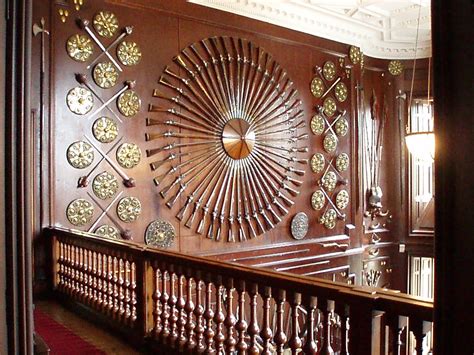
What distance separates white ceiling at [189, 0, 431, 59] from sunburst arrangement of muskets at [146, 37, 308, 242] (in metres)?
0.53

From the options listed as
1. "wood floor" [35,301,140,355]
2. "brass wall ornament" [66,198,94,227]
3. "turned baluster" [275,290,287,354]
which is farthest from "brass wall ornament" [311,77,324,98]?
"turned baluster" [275,290,287,354]

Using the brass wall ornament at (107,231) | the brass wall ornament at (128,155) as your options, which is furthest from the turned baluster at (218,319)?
the brass wall ornament at (128,155)

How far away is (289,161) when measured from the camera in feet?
22.0

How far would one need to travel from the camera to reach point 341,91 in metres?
7.46

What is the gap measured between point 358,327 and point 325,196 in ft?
17.4

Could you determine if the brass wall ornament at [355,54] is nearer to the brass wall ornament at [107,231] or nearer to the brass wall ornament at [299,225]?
the brass wall ornament at [299,225]

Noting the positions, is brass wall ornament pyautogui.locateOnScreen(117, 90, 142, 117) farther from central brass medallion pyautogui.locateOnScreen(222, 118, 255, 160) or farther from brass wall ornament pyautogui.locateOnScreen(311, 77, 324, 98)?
brass wall ornament pyautogui.locateOnScreen(311, 77, 324, 98)

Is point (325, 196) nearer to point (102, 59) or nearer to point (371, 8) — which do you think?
point (371, 8)

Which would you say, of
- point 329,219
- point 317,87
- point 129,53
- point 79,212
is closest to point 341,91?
point 317,87

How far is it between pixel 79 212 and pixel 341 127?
432 centimetres

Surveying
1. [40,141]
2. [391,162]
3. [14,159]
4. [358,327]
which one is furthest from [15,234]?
[391,162]

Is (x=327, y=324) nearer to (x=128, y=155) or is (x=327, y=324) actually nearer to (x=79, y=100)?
(x=128, y=155)

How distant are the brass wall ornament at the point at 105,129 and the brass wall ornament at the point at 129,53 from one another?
0.67 metres

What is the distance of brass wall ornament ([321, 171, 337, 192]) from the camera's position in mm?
7173
